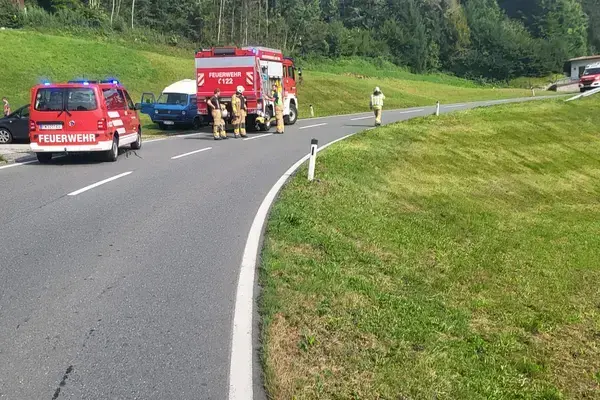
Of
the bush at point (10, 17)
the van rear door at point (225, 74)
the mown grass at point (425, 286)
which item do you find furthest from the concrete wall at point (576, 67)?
the mown grass at point (425, 286)

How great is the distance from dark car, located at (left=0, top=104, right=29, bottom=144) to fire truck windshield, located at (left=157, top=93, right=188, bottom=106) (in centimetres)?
709

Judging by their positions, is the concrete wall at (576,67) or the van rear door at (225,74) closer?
the van rear door at (225,74)

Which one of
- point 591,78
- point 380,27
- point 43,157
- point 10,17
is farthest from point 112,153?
Result: point 380,27

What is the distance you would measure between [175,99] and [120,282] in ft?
73.1

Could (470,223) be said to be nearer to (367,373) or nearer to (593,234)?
(593,234)

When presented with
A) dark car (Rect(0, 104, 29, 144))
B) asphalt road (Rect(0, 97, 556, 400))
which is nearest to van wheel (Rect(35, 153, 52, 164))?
asphalt road (Rect(0, 97, 556, 400))

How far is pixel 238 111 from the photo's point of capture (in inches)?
859

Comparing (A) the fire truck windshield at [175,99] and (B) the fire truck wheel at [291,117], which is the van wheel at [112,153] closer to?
(A) the fire truck windshield at [175,99]

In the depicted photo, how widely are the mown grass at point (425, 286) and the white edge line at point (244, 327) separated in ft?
0.49

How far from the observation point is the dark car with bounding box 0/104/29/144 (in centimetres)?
2098

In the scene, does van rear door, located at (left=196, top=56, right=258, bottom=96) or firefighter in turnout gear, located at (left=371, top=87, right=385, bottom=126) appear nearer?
van rear door, located at (left=196, top=56, right=258, bottom=96)

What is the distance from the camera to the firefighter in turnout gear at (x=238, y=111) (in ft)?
70.8

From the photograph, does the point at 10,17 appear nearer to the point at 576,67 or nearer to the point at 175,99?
the point at 175,99

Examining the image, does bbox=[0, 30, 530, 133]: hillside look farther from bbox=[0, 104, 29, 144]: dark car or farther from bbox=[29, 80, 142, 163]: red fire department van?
bbox=[29, 80, 142, 163]: red fire department van
